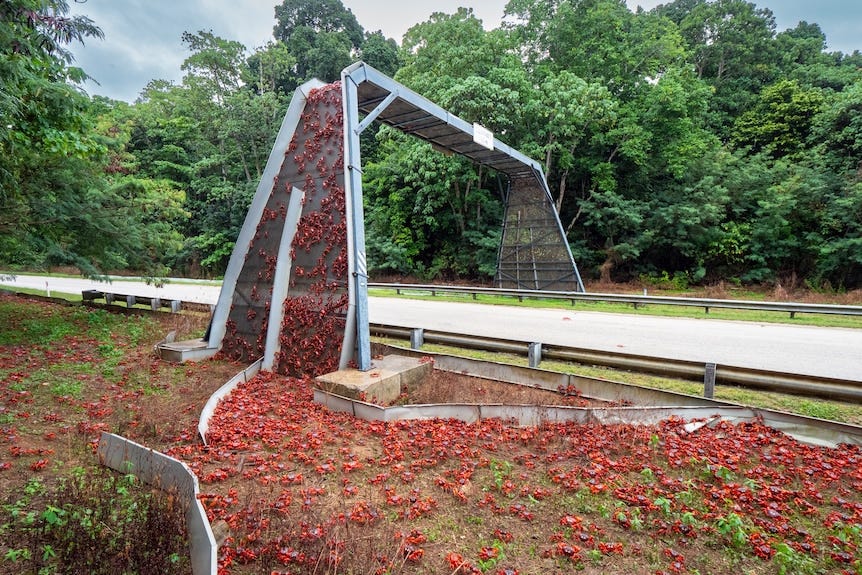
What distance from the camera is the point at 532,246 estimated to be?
1750 cm

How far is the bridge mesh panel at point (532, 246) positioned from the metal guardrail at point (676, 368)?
1104 centimetres

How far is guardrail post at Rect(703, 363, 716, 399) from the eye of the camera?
16.1 ft

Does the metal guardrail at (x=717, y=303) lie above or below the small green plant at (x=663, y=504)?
above

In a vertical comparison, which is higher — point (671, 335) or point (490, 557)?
point (671, 335)

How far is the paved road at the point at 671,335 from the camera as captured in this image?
22.0 ft

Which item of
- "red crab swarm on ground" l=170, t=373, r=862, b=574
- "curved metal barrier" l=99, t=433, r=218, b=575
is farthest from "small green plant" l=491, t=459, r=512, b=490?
"curved metal barrier" l=99, t=433, r=218, b=575

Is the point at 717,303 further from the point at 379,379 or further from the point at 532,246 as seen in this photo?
the point at 379,379

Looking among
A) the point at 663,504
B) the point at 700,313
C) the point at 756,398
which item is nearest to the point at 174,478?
the point at 663,504

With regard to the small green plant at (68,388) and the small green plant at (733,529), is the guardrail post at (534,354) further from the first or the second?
the small green plant at (68,388)

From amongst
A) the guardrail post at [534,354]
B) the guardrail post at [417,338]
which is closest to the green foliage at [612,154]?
the guardrail post at [417,338]

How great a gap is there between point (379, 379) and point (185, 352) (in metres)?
3.86

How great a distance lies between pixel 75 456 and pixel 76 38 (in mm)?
6489

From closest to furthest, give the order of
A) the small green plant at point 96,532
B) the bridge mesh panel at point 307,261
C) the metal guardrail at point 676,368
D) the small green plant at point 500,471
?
the small green plant at point 96,532 < the small green plant at point 500,471 < the metal guardrail at point 676,368 < the bridge mesh panel at point 307,261

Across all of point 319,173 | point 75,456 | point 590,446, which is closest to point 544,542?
point 590,446
